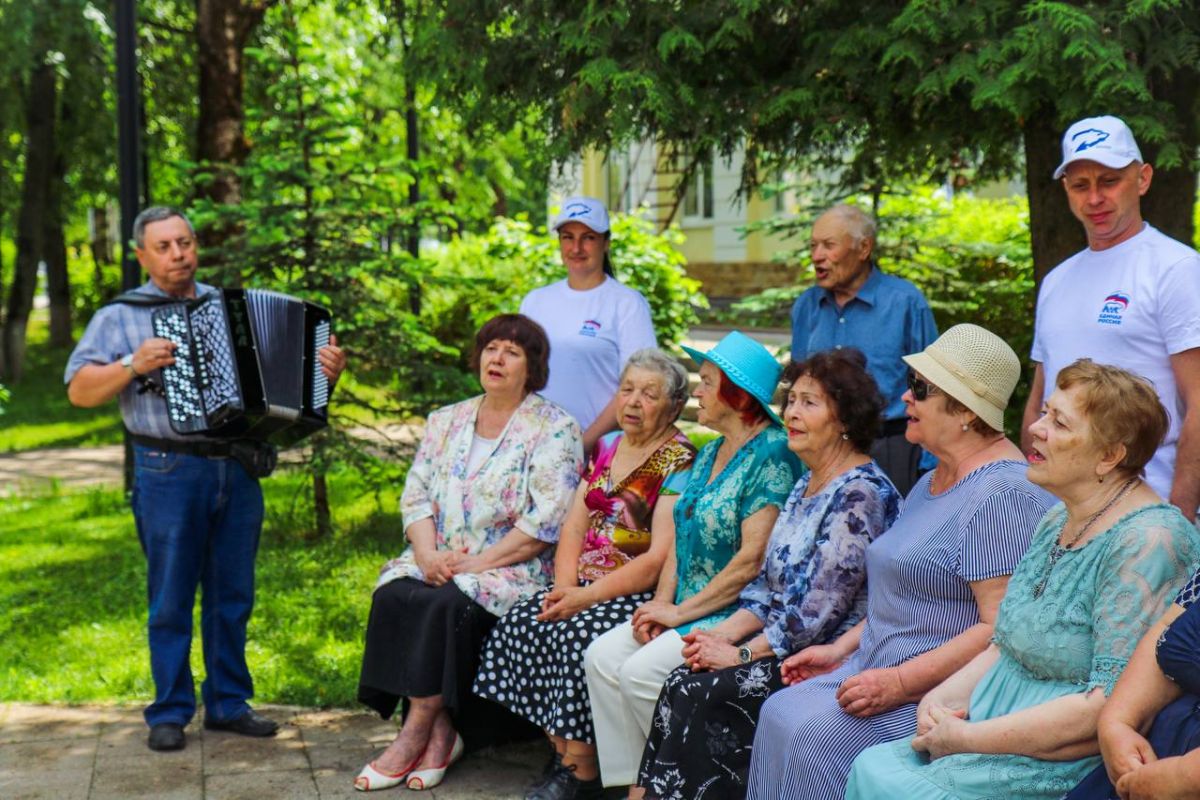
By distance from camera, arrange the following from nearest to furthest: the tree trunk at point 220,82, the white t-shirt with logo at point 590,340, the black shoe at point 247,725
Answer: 1. the black shoe at point 247,725
2. the white t-shirt with logo at point 590,340
3. the tree trunk at point 220,82

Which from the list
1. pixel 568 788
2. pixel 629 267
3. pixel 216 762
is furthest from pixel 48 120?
pixel 568 788

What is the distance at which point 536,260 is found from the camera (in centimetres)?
1045

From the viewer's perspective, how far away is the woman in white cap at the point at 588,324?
17.9 ft

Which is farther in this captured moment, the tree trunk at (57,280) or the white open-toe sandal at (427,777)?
the tree trunk at (57,280)

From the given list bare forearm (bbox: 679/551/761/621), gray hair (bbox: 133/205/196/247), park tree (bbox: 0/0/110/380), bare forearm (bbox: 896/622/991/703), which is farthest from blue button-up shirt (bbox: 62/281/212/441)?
park tree (bbox: 0/0/110/380)

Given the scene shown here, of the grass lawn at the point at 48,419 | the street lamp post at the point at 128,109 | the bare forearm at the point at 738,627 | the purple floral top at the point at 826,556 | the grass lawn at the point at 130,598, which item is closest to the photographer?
the purple floral top at the point at 826,556

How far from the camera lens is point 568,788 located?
4.54m

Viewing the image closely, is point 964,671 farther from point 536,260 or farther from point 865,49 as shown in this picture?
point 536,260

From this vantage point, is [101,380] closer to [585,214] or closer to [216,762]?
[216,762]

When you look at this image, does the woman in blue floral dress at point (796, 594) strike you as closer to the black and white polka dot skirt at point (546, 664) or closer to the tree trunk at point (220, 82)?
the black and white polka dot skirt at point (546, 664)

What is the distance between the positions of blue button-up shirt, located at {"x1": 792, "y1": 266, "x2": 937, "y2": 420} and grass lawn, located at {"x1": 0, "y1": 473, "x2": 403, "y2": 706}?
8.52ft

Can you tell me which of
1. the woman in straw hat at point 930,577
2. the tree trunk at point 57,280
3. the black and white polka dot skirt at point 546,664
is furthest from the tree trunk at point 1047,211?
the tree trunk at point 57,280

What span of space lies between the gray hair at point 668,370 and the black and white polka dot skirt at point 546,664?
702 millimetres

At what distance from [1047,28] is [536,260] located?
646 cm
